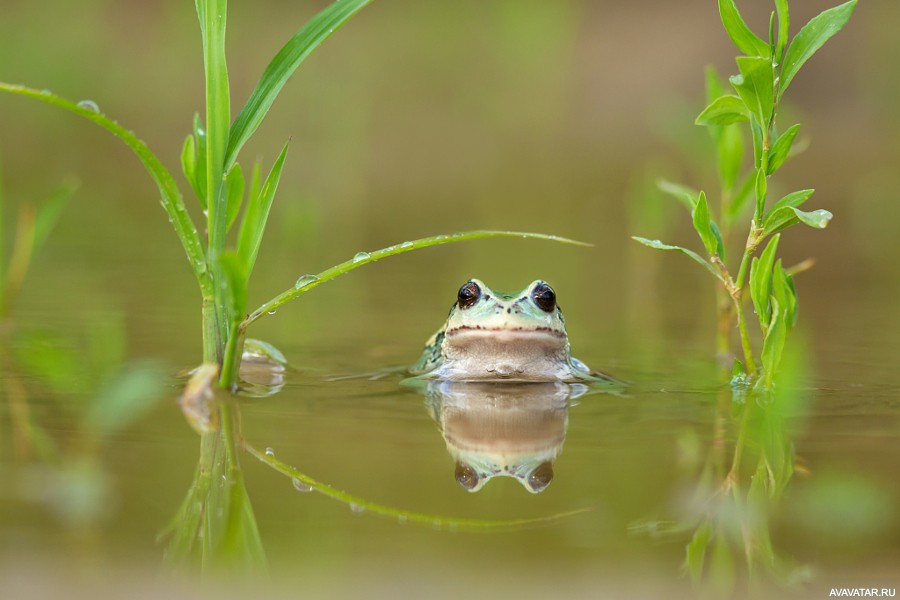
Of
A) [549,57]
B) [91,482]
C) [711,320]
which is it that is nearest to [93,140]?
[549,57]

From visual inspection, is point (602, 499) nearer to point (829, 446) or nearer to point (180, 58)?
point (829, 446)

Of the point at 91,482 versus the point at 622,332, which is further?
the point at 622,332

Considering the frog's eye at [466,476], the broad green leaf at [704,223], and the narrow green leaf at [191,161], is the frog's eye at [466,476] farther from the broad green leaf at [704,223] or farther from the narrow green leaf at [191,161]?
the narrow green leaf at [191,161]

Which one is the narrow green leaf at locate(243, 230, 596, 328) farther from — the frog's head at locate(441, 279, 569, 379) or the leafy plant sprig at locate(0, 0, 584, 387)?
the frog's head at locate(441, 279, 569, 379)

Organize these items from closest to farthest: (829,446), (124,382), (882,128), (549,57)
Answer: (829,446) < (124,382) < (549,57) < (882,128)

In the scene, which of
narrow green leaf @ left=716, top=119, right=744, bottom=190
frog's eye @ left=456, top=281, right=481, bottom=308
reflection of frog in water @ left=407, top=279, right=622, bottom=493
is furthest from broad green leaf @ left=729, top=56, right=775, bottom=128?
frog's eye @ left=456, top=281, right=481, bottom=308

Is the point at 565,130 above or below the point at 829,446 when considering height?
above

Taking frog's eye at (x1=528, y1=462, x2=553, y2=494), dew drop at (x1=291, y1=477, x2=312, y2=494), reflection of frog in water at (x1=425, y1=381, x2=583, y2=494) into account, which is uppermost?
reflection of frog in water at (x1=425, y1=381, x2=583, y2=494)
